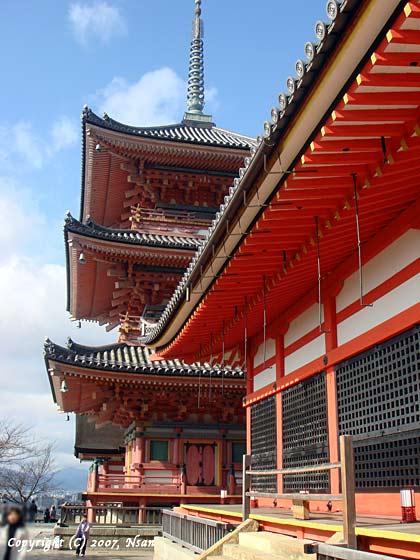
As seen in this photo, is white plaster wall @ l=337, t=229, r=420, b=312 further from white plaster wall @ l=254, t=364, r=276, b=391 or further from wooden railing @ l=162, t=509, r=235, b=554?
wooden railing @ l=162, t=509, r=235, b=554

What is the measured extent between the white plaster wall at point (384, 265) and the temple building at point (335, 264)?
0.08 ft

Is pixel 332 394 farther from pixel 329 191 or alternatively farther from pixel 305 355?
pixel 329 191

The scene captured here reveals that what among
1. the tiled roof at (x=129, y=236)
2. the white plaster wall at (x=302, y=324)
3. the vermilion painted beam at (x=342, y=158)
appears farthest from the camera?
the tiled roof at (x=129, y=236)

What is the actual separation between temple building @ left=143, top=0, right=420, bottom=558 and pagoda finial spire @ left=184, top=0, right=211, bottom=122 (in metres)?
20.5

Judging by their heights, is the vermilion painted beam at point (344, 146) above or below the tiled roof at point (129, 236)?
below

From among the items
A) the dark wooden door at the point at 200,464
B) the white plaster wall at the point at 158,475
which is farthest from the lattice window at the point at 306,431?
the dark wooden door at the point at 200,464

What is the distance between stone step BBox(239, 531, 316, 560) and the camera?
274 inches

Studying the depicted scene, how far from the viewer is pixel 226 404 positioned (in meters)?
20.4

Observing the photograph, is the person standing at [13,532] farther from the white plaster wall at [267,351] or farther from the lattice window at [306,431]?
the white plaster wall at [267,351]

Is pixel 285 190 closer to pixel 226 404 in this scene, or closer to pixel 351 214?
pixel 351 214

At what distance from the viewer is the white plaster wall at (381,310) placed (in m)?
7.82

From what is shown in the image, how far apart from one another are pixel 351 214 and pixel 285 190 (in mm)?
1124

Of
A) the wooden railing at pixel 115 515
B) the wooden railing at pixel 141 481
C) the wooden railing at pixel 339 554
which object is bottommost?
the wooden railing at pixel 115 515

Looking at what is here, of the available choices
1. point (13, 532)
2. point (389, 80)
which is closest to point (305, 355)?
point (389, 80)
